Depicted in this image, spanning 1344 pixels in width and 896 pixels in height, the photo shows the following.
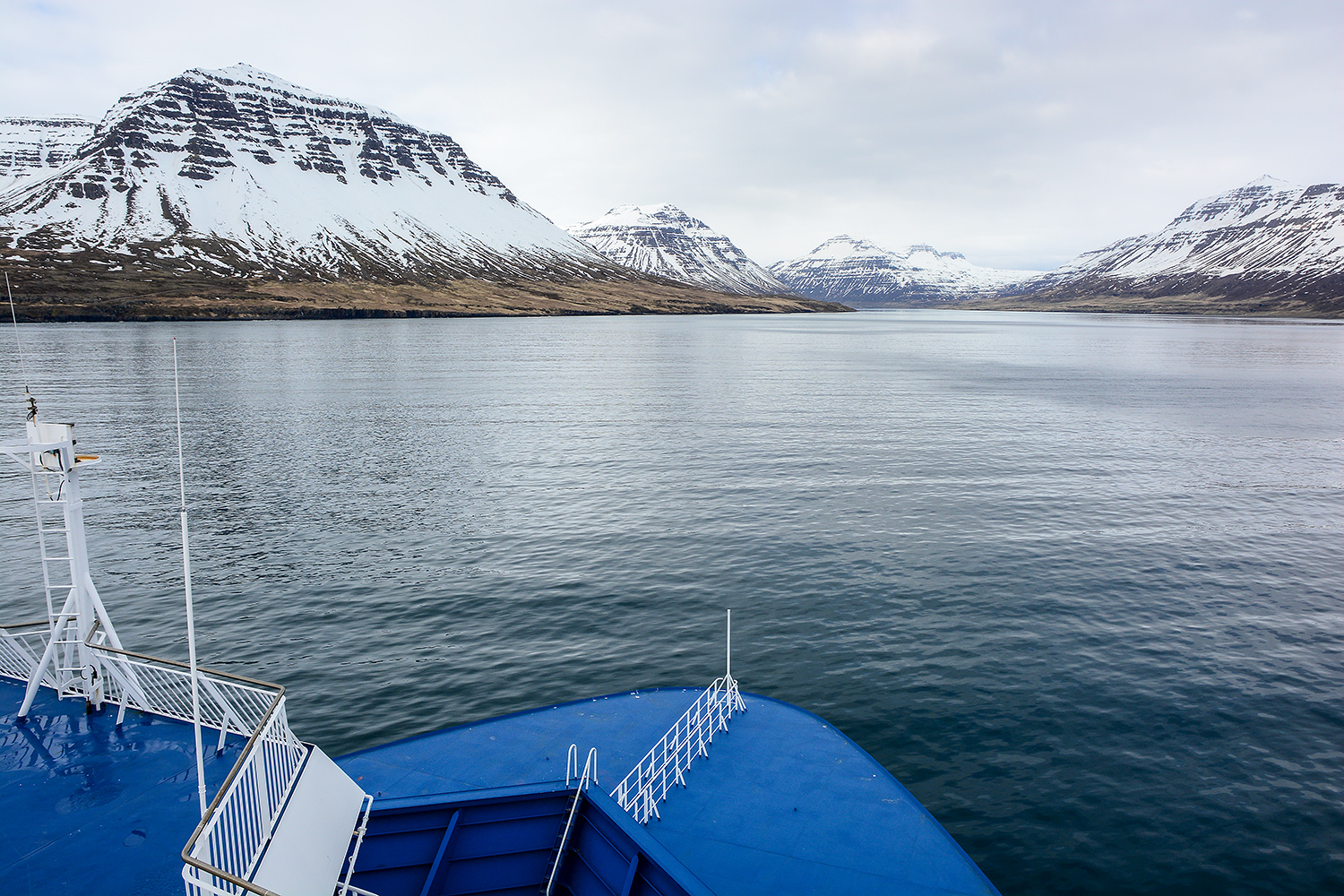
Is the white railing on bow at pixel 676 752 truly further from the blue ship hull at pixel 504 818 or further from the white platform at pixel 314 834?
the white platform at pixel 314 834

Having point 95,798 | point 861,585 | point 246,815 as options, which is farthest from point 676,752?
point 861,585

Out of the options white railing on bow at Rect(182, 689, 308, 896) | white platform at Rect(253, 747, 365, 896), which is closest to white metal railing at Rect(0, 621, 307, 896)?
white railing on bow at Rect(182, 689, 308, 896)

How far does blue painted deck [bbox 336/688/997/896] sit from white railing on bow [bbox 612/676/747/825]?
0.32 meters

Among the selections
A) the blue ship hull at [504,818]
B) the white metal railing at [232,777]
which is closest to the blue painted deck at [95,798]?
the blue ship hull at [504,818]

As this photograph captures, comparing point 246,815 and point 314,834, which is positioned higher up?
point 246,815

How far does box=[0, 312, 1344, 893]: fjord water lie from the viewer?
22438 millimetres

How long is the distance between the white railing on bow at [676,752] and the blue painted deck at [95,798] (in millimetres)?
9614

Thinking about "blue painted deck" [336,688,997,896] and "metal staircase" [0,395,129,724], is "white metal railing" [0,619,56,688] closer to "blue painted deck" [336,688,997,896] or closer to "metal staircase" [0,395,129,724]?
"metal staircase" [0,395,129,724]

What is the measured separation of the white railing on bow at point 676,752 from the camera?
19.0 metres

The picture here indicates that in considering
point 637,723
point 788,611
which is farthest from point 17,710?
point 788,611

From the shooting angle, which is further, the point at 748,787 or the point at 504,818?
the point at 748,787

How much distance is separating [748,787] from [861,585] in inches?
722

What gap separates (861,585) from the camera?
37.0 m

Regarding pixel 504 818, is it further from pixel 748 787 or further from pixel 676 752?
pixel 748 787
